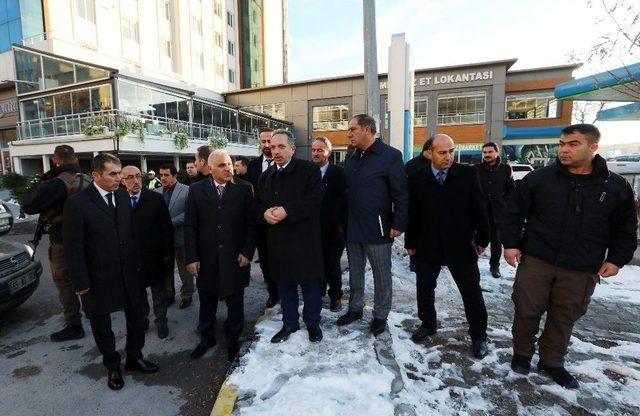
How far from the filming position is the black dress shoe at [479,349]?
3.06 metres

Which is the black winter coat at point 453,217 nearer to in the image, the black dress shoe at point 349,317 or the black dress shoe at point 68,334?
the black dress shoe at point 349,317

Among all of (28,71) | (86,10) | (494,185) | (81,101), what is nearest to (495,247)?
(494,185)

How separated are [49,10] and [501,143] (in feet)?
108

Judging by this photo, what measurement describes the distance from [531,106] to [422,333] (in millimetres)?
29712

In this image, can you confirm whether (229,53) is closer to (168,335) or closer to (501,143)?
(501,143)

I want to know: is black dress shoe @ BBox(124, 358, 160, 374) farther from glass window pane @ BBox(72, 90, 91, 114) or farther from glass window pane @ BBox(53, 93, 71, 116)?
glass window pane @ BBox(53, 93, 71, 116)

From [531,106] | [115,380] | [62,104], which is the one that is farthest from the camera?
[531,106]

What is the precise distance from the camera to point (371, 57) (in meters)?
6.55

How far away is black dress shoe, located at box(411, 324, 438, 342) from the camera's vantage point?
11.0ft

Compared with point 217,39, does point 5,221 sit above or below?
A: below

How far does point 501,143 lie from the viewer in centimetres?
2692

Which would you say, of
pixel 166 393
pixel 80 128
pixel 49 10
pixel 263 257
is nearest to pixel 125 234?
pixel 166 393

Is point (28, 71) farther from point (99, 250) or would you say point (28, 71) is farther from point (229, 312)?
point (229, 312)

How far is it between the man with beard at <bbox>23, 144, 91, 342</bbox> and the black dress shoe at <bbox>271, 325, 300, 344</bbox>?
90.2 inches
